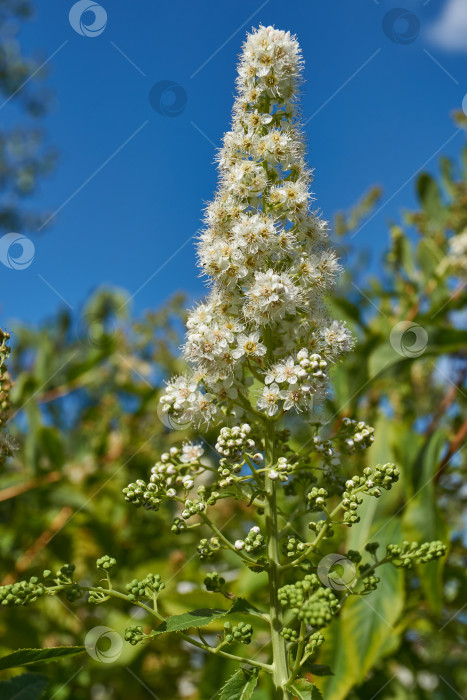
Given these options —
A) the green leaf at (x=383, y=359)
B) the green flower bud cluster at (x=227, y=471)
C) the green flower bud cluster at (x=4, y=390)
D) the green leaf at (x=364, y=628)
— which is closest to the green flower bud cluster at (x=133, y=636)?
the green flower bud cluster at (x=227, y=471)

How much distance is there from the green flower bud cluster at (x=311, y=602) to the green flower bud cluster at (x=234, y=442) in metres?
0.34

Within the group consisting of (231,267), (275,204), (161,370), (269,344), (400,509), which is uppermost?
(161,370)

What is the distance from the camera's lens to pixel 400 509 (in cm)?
277

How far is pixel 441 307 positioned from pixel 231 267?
2.07 meters

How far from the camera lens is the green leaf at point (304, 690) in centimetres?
121

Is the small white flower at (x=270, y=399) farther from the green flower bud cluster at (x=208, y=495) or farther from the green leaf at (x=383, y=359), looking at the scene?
the green leaf at (x=383, y=359)

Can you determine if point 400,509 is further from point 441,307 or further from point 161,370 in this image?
point 161,370

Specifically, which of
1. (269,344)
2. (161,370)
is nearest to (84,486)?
(161,370)

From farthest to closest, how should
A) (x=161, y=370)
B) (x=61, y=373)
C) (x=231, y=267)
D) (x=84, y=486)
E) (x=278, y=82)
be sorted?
(x=161, y=370)
(x=61, y=373)
(x=84, y=486)
(x=278, y=82)
(x=231, y=267)

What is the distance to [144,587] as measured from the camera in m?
1.42

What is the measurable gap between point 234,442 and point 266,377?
7.4 inches

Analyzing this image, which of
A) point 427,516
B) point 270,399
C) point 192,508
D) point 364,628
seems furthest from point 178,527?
point 427,516

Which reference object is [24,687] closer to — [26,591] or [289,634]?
[26,591]

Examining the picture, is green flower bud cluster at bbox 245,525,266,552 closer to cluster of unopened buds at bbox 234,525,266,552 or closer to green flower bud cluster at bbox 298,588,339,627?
cluster of unopened buds at bbox 234,525,266,552
